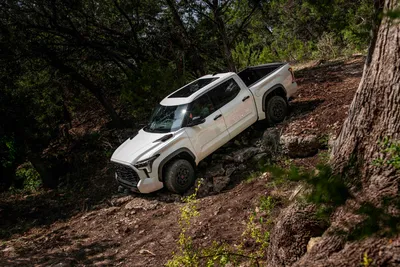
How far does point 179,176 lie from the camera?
6.59m

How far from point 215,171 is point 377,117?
16.1ft

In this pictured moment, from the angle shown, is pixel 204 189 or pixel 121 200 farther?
pixel 121 200

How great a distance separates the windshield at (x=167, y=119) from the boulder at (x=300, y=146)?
2284 mm

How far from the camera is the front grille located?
21.4 ft

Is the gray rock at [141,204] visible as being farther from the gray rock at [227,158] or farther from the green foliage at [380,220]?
the green foliage at [380,220]

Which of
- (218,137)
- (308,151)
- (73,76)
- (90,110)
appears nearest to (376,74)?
(308,151)

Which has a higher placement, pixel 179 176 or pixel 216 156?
pixel 179 176

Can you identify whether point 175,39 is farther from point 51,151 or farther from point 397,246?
point 397,246

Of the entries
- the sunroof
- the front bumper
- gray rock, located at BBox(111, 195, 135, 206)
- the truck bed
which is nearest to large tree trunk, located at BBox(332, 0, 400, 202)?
the front bumper

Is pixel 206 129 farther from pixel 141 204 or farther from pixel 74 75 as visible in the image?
pixel 74 75

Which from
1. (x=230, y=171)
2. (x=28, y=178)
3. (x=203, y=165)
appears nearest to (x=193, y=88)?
(x=203, y=165)

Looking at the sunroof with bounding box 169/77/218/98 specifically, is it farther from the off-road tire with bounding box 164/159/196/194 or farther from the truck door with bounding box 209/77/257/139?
the off-road tire with bounding box 164/159/196/194

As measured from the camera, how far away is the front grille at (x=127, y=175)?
256 inches

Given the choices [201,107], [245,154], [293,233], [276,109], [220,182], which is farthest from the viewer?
[276,109]
